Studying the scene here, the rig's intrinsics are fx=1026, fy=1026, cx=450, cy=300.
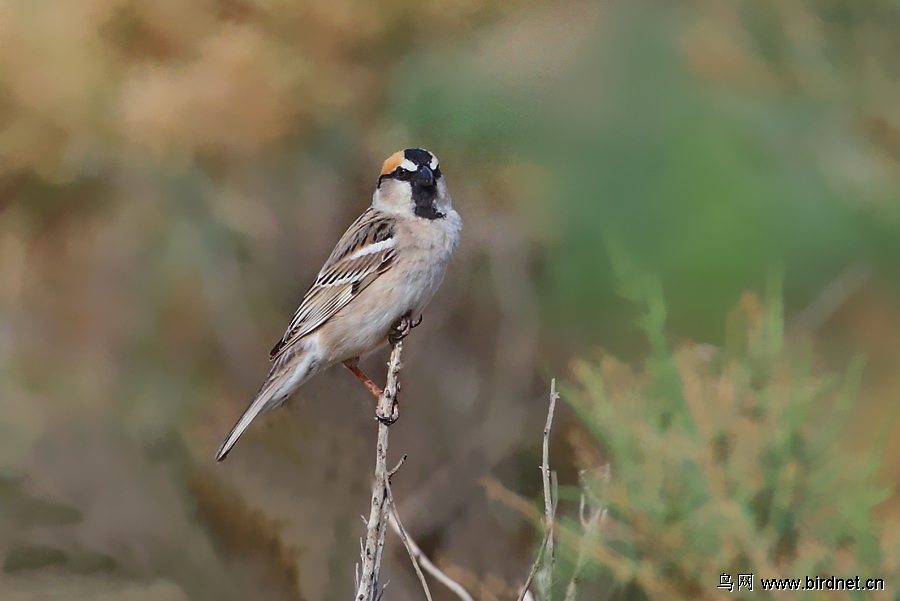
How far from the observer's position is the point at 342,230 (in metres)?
3.80

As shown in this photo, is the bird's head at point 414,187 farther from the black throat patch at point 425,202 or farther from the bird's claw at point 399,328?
the bird's claw at point 399,328

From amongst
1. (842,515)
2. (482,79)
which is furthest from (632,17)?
(842,515)

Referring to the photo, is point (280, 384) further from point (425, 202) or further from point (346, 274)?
point (425, 202)

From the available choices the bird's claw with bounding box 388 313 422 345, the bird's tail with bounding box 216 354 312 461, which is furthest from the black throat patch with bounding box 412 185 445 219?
the bird's tail with bounding box 216 354 312 461

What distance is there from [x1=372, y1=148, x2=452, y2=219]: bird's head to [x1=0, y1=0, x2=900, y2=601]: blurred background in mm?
877

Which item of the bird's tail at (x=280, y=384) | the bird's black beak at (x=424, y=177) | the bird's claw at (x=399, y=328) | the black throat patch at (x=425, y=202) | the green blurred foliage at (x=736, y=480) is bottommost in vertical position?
the green blurred foliage at (x=736, y=480)

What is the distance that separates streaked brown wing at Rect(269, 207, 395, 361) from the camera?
2674 millimetres

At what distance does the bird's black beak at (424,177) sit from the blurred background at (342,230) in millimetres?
922

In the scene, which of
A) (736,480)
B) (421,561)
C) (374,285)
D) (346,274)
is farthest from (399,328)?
(736,480)

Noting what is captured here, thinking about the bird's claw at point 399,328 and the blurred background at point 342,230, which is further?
the blurred background at point 342,230

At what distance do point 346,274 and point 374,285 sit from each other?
126 millimetres

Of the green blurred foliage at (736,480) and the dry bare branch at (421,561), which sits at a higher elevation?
the green blurred foliage at (736,480)

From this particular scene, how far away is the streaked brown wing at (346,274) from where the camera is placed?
8.77ft

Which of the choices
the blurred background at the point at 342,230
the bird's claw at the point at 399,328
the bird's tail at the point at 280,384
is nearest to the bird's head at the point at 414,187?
the bird's claw at the point at 399,328
